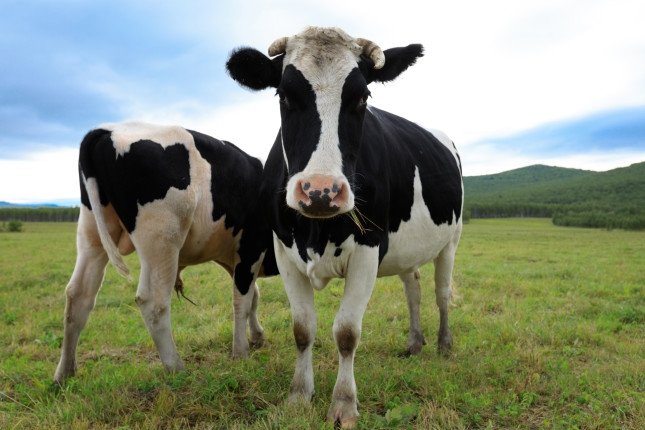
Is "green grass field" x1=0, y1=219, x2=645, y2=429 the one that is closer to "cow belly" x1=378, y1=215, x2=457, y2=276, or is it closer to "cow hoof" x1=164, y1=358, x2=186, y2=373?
"cow hoof" x1=164, y1=358, x2=186, y2=373

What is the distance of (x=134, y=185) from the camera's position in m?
4.44

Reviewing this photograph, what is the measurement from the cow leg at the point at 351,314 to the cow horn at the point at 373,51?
4.40 ft

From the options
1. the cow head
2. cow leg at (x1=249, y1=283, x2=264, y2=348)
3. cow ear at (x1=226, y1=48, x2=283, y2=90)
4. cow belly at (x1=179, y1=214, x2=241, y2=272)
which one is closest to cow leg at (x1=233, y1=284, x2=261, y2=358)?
cow belly at (x1=179, y1=214, x2=241, y2=272)

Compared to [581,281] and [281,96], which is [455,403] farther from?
[581,281]

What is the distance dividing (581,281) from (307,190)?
426 inches

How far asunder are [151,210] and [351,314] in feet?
6.53

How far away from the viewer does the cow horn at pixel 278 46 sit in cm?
376

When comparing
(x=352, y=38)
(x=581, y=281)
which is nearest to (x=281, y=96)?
(x=352, y=38)

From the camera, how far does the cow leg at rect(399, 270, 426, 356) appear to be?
582 centimetres

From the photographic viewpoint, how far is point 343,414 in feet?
12.2

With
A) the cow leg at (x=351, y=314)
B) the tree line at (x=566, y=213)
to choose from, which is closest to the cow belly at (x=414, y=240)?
the cow leg at (x=351, y=314)

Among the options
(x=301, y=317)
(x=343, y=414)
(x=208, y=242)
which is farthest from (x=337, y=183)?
(x=208, y=242)

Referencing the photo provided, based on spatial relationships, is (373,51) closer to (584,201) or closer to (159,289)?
(159,289)

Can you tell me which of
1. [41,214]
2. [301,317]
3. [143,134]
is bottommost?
[301,317]
